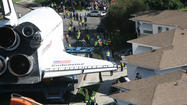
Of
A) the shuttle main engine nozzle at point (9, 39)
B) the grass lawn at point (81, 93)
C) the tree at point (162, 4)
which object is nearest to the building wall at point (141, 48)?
the grass lawn at point (81, 93)

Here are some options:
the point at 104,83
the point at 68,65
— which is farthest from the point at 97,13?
the point at 68,65

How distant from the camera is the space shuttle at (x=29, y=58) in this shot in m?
26.0

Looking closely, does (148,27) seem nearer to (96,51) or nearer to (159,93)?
(96,51)

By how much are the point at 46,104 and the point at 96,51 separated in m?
12.9

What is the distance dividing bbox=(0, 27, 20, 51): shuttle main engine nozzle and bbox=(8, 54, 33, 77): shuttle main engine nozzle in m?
0.81

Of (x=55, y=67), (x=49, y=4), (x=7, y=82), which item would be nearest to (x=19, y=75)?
(x=7, y=82)

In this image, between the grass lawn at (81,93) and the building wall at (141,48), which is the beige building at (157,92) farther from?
the building wall at (141,48)

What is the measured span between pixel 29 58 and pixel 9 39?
1.84m

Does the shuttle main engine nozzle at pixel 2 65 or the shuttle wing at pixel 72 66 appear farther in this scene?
the shuttle wing at pixel 72 66

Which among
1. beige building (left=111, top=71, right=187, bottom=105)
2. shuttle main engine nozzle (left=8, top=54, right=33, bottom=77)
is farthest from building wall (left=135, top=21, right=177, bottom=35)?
shuttle main engine nozzle (left=8, top=54, right=33, bottom=77)

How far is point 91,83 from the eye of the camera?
32062 mm

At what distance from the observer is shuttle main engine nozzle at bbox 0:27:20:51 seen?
25.6 metres

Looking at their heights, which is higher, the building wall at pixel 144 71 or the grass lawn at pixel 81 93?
the building wall at pixel 144 71

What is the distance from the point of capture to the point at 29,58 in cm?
2631
